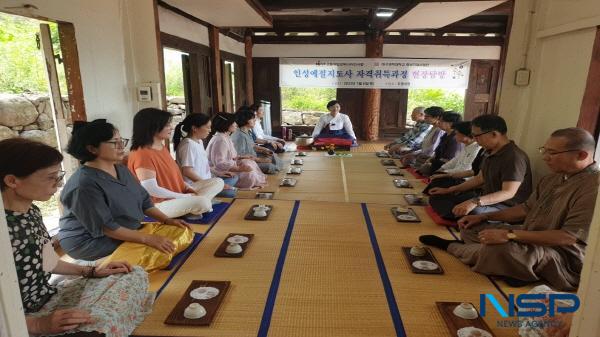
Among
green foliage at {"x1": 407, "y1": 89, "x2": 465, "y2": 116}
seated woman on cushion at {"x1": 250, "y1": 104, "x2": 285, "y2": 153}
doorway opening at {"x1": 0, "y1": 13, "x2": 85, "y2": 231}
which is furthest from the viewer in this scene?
green foliage at {"x1": 407, "y1": 89, "x2": 465, "y2": 116}

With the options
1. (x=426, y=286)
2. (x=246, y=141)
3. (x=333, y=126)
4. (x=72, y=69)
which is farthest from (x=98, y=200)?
(x=333, y=126)

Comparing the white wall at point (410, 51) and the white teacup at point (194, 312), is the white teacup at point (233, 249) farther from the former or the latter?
the white wall at point (410, 51)

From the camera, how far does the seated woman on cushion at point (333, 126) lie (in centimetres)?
699

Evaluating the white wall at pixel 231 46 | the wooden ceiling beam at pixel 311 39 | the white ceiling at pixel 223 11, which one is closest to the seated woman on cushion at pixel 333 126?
the wooden ceiling beam at pixel 311 39

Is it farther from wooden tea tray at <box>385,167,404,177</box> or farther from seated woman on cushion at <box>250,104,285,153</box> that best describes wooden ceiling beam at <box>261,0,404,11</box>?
→ wooden tea tray at <box>385,167,404,177</box>

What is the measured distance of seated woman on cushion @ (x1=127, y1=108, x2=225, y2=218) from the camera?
109 inches

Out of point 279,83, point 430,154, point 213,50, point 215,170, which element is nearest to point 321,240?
point 215,170

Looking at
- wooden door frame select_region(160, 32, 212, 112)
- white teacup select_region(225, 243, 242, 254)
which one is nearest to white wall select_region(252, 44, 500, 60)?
wooden door frame select_region(160, 32, 212, 112)

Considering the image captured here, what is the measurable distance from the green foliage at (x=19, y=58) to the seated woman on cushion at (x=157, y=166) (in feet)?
12.8

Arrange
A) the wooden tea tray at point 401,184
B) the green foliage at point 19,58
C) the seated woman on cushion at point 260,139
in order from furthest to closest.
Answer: the seated woman on cushion at point 260,139 < the green foliage at point 19,58 < the wooden tea tray at point 401,184

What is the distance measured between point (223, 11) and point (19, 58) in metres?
3.71

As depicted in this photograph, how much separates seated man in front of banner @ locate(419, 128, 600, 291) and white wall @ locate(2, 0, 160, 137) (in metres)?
3.27

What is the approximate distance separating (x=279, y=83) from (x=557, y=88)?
5.90m

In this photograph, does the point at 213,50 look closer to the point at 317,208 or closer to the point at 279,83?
the point at 279,83
